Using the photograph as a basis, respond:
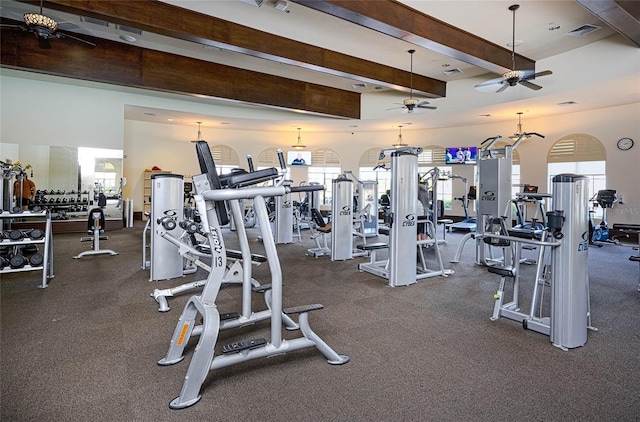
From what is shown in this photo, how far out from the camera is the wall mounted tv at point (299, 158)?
13172mm

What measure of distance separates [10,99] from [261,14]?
629 centimetres

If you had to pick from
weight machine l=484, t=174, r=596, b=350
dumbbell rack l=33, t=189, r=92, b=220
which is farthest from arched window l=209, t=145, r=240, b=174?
weight machine l=484, t=174, r=596, b=350

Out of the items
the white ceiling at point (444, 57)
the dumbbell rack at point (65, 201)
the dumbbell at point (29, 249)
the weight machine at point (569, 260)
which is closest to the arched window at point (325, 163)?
the white ceiling at point (444, 57)

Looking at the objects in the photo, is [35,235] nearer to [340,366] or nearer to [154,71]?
[340,366]

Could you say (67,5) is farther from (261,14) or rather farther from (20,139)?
(20,139)

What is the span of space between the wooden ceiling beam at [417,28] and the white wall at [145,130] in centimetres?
387

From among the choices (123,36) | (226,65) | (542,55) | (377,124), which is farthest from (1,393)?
(377,124)

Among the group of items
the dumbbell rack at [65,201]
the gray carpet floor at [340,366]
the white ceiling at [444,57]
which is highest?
the white ceiling at [444,57]

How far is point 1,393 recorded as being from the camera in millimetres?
1916

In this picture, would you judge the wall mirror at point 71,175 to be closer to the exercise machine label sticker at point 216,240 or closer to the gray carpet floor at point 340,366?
the gray carpet floor at point 340,366

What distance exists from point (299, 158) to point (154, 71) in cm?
673

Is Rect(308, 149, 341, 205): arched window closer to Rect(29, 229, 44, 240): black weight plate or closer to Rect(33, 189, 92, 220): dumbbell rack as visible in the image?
Rect(33, 189, 92, 220): dumbbell rack

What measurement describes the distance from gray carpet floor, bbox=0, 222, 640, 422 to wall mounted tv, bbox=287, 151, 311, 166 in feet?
31.4

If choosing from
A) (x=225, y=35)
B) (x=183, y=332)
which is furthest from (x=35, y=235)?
(x=225, y=35)
